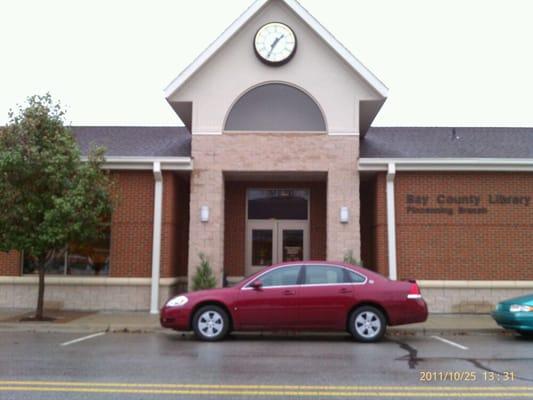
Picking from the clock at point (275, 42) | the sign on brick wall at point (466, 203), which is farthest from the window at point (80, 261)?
the sign on brick wall at point (466, 203)

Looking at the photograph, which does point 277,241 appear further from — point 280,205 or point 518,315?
point 518,315

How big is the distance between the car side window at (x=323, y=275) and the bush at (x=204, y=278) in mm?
4601

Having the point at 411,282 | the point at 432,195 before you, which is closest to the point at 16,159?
the point at 411,282

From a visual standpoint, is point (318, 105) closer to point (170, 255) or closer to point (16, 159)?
point (170, 255)

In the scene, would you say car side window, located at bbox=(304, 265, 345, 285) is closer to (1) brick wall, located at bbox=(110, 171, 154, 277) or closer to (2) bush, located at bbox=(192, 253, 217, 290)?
(2) bush, located at bbox=(192, 253, 217, 290)

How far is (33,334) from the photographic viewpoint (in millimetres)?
12289

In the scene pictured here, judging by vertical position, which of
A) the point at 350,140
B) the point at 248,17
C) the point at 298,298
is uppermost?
the point at 248,17

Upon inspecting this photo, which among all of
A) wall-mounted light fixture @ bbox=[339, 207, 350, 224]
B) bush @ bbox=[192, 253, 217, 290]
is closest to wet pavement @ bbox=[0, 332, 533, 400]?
bush @ bbox=[192, 253, 217, 290]

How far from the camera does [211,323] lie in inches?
439

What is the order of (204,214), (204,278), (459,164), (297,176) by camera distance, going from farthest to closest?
(297,176) → (204,214) → (459,164) → (204,278)

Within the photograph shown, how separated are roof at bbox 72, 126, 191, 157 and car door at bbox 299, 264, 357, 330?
690 cm

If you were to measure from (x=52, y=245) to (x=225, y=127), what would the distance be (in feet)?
18.0

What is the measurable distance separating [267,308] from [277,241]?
7.22 metres

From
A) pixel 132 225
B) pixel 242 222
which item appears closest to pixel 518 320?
pixel 242 222
